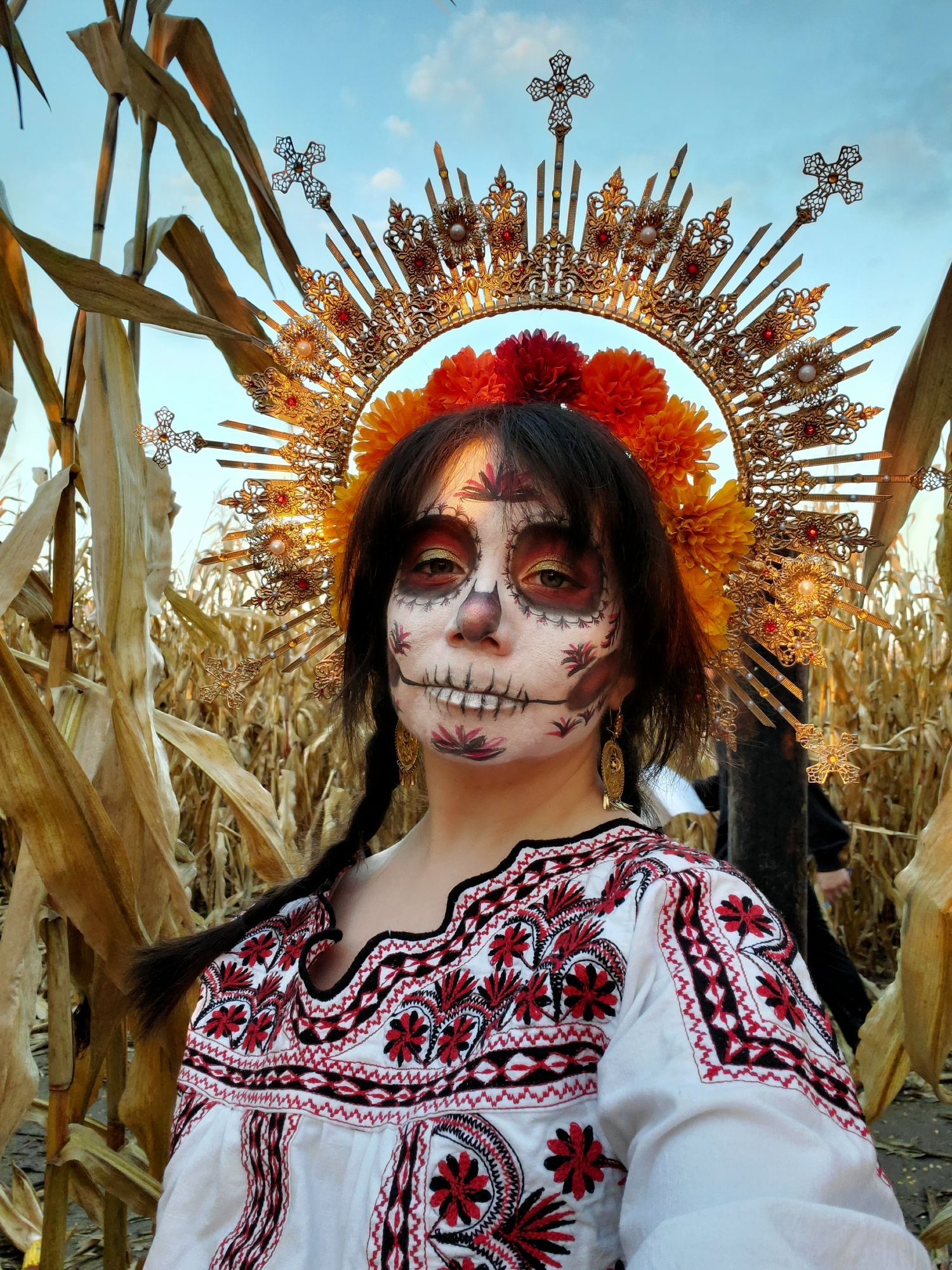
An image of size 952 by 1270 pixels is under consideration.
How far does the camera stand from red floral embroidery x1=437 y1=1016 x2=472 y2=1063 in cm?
94

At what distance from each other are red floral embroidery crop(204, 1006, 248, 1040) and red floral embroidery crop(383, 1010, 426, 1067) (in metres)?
0.25

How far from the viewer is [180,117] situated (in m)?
1.51

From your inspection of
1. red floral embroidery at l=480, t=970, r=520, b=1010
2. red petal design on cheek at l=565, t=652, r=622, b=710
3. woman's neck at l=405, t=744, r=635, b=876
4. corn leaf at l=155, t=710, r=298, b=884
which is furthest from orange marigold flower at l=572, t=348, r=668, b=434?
corn leaf at l=155, t=710, r=298, b=884

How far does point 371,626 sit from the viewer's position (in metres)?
1.30

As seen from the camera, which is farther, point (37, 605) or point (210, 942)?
point (37, 605)

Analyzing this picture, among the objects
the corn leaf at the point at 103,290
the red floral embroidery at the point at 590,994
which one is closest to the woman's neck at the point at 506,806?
the red floral embroidery at the point at 590,994

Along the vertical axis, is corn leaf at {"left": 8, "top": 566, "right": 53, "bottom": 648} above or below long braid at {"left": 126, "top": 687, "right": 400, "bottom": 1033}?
above

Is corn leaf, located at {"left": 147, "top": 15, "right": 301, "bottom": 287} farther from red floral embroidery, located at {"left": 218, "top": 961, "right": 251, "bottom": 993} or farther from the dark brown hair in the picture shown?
red floral embroidery, located at {"left": 218, "top": 961, "right": 251, "bottom": 993}

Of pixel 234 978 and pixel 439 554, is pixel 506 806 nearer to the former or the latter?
pixel 439 554

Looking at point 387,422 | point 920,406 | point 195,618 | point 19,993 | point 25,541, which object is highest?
point 920,406

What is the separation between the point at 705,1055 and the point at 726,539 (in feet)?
2.22

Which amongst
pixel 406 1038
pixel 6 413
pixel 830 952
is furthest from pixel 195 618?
pixel 830 952

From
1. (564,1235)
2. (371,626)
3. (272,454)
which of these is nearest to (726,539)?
(371,626)

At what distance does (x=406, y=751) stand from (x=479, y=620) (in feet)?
1.03
